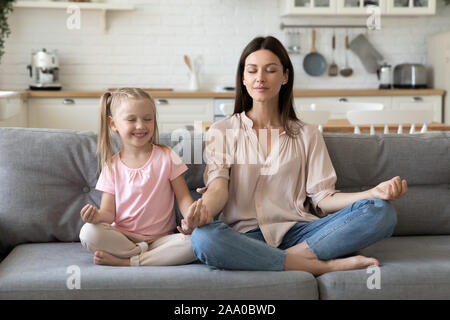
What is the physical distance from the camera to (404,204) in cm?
231

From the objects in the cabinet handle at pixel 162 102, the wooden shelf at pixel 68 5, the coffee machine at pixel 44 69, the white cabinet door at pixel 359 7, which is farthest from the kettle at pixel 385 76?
the coffee machine at pixel 44 69

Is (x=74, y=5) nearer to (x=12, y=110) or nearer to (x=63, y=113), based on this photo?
(x=63, y=113)

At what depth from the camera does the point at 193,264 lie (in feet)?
6.40

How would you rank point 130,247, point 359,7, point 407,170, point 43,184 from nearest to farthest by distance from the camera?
point 130,247
point 43,184
point 407,170
point 359,7

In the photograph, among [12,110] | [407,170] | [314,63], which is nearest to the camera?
[407,170]

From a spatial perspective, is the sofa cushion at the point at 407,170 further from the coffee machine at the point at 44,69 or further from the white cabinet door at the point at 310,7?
the coffee machine at the point at 44,69

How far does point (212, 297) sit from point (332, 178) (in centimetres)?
65

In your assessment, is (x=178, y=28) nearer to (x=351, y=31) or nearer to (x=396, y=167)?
(x=351, y=31)

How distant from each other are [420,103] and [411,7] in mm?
836

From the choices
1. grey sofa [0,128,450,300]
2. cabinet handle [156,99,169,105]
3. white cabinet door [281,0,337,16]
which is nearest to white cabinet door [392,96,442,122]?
white cabinet door [281,0,337,16]

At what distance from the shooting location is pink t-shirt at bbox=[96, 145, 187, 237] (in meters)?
2.08

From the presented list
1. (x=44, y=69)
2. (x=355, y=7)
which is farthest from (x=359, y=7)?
(x=44, y=69)

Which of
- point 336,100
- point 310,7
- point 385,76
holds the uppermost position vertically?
point 310,7
